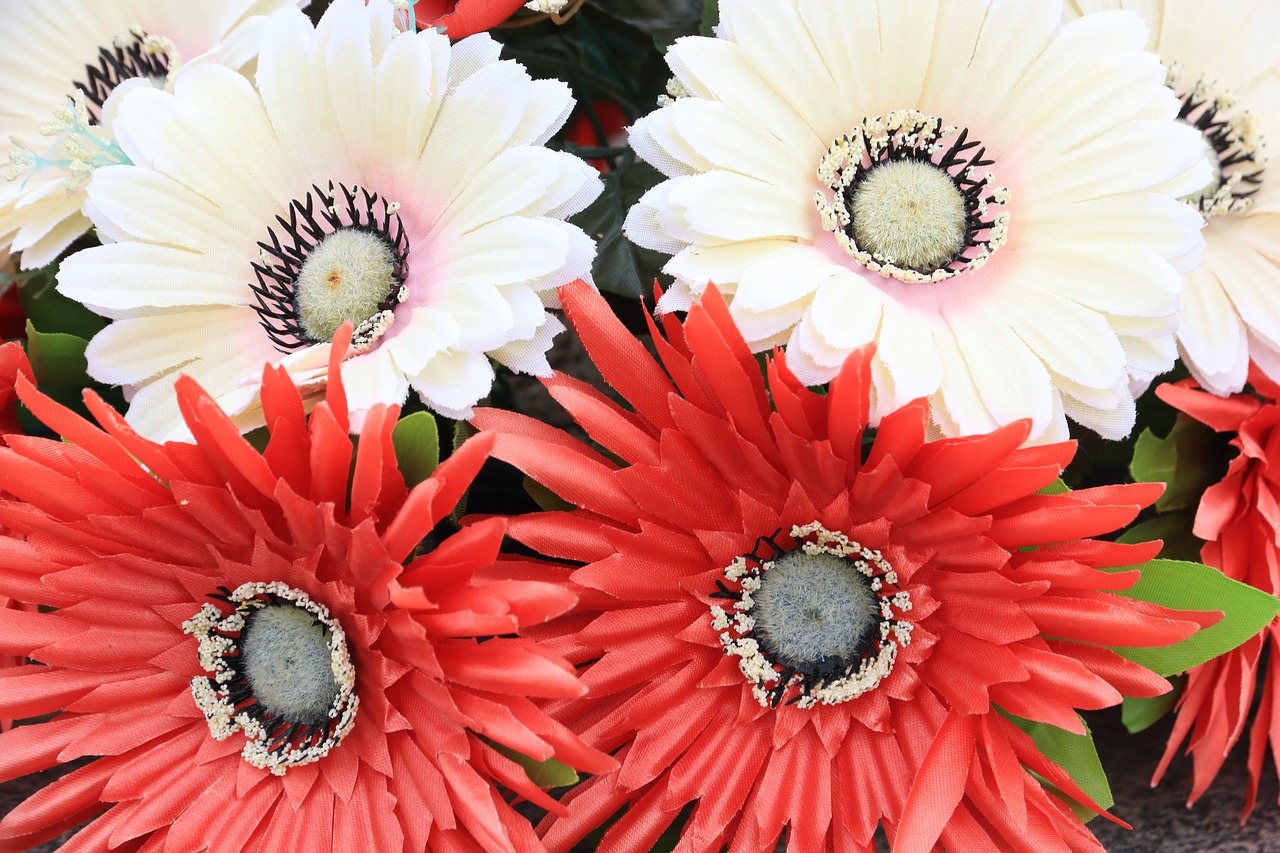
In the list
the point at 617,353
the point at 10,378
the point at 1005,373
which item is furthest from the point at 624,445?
the point at 10,378

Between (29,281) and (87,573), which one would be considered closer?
(87,573)

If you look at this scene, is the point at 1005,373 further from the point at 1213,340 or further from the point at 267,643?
the point at 267,643

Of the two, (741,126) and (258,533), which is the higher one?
(741,126)

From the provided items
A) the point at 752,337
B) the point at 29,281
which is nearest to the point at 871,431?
the point at 752,337

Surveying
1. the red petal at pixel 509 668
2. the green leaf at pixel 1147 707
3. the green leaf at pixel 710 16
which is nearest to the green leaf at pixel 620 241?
the green leaf at pixel 710 16

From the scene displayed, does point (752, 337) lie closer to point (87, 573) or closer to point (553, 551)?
point (553, 551)

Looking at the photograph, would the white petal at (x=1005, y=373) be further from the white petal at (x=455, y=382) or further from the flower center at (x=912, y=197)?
the white petal at (x=455, y=382)

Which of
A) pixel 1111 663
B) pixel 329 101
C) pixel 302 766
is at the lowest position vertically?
pixel 302 766

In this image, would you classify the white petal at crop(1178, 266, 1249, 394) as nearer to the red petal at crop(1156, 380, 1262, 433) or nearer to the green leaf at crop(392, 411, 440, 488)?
the red petal at crop(1156, 380, 1262, 433)
